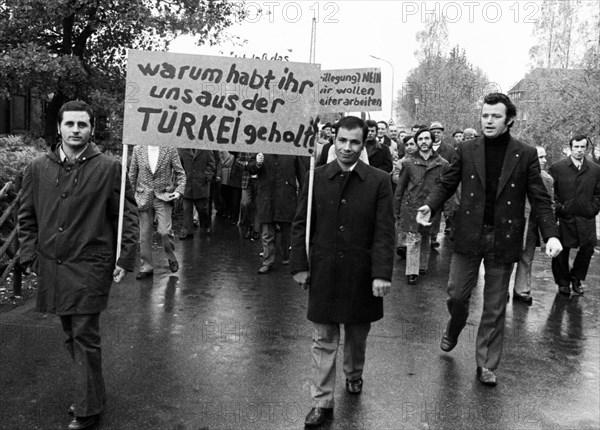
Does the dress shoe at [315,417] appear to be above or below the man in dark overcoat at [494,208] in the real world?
below

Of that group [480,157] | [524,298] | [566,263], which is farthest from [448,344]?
[566,263]

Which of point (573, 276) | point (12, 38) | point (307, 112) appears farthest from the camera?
point (12, 38)

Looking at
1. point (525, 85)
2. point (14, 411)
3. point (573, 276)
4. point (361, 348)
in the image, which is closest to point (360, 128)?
point (361, 348)

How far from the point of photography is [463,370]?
5062mm

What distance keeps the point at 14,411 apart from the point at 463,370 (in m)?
3.19

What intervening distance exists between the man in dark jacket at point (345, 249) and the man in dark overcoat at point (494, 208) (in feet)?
2.46

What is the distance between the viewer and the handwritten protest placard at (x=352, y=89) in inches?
523

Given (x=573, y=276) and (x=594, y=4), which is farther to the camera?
(x=594, y=4)

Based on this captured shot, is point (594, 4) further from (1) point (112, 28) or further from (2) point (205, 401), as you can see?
(2) point (205, 401)

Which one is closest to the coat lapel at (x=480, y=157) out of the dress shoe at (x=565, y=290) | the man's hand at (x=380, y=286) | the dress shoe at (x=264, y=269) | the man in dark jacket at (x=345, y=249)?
the man in dark jacket at (x=345, y=249)

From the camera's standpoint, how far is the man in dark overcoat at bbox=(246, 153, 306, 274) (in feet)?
28.4

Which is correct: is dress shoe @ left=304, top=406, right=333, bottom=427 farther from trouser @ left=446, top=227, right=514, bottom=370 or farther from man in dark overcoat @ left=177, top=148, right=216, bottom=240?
man in dark overcoat @ left=177, top=148, right=216, bottom=240

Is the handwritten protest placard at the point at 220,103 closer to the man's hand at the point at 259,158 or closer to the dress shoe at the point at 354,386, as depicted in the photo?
the dress shoe at the point at 354,386

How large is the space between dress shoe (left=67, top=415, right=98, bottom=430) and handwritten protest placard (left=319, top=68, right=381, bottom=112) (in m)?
10.3
